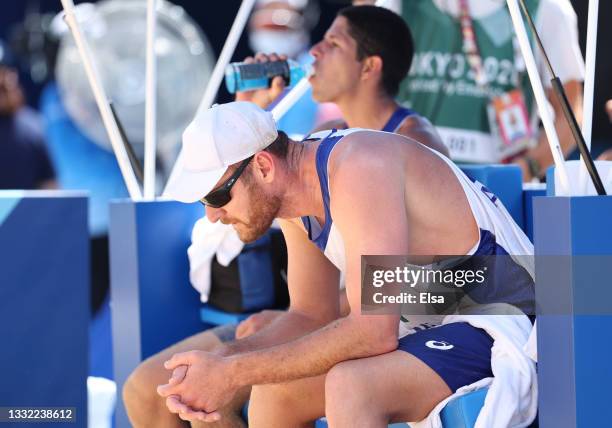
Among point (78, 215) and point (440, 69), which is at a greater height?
point (440, 69)

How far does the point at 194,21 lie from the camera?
6.62m

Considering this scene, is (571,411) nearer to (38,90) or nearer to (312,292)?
(312,292)

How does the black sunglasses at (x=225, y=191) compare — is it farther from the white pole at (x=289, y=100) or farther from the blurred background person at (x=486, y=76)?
the blurred background person at (x=486, y=76)

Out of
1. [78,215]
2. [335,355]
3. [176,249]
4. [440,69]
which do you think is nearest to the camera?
[335,355]

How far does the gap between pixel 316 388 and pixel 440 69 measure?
2.49m

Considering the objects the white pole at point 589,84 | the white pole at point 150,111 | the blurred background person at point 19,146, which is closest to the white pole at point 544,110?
the white pole at point 589,84

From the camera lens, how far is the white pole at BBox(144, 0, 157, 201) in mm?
3444

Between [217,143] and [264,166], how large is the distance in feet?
0.40

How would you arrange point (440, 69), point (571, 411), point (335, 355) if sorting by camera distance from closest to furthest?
1. point (571, 411)
2. point (335, 355)
3. point (440, 69)

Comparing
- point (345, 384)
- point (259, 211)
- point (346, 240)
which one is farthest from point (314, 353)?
point (259, 211)

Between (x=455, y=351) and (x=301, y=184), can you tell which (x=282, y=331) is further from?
(x=455, y=351)

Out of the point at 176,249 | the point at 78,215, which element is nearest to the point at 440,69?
the point at 176,249

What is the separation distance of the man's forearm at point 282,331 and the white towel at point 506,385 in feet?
1.52

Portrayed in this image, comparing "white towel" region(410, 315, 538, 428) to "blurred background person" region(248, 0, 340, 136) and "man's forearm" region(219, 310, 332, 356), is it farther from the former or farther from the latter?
"blurred background person" region(248, 0, 340, 136)
